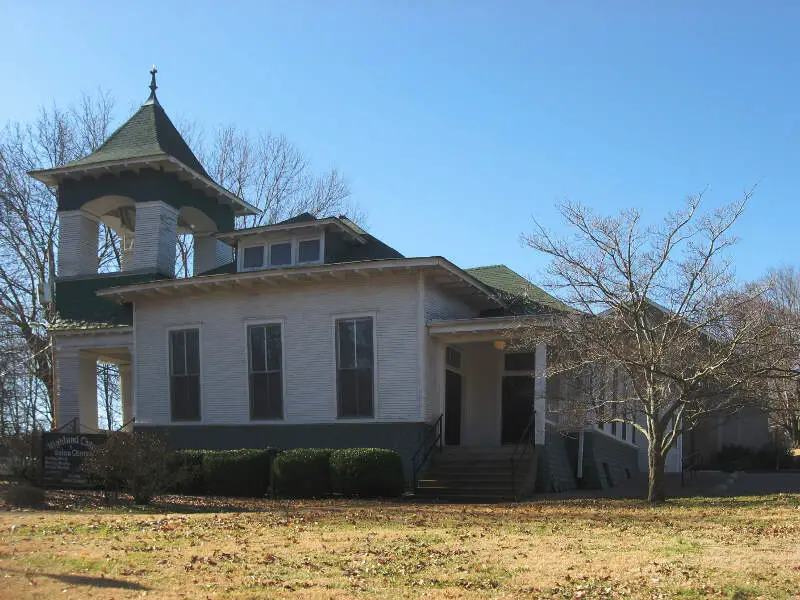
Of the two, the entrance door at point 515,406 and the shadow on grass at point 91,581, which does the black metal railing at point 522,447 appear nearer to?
the entrance door at point 515,406

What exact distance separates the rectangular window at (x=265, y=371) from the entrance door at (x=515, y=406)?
590 cm

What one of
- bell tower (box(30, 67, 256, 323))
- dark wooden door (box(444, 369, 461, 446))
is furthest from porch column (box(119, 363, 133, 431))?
dark wooden door (box(444, 369, 461, 446))

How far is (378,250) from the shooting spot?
2345 centimetres

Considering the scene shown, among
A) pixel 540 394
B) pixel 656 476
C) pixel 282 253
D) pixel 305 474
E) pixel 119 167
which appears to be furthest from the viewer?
pixel 119 167

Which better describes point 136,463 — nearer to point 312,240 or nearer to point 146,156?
point 312,240

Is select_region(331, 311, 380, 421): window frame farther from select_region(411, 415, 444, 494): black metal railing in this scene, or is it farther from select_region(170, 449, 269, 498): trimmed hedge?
select_region(170, 449, 269, 498): trimmed hedge

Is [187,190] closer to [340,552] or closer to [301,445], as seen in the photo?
[301,445]

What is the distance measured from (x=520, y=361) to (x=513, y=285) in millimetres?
2366

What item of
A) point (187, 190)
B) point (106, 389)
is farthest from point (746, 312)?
point (106, 389)

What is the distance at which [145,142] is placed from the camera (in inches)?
1033

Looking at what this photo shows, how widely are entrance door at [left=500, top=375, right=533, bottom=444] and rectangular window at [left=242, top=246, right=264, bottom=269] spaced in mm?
7119

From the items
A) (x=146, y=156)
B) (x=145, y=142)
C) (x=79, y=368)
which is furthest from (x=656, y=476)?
(x=145, y=142)

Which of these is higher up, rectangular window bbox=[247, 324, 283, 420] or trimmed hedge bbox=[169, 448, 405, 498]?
rectangular window bbox=[247, 324, 283, 420]

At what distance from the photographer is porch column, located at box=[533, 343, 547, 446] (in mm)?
19641
